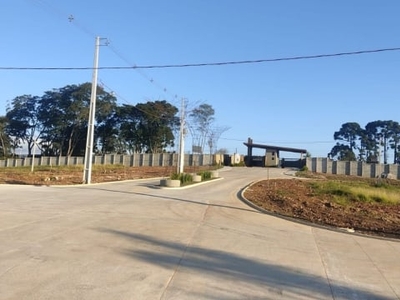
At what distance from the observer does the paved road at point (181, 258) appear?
6.19 m

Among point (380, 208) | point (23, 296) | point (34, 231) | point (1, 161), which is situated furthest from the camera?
point (1, 161)

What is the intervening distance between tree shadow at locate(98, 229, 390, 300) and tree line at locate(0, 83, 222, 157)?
6891cm

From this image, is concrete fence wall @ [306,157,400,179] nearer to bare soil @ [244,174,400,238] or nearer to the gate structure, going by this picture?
the gate structure

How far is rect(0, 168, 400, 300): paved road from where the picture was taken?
6.19 m

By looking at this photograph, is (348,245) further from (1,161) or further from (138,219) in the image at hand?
(1,161)

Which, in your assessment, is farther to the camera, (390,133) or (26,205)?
(390,133)

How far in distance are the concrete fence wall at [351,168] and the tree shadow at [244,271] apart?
56311 millimetres

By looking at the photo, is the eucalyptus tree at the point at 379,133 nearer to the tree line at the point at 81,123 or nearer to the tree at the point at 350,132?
the tree at the point at 350,132

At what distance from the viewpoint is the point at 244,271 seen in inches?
291

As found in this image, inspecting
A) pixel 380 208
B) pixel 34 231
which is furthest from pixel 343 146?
pixel 34 231

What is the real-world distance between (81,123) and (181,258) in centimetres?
8149

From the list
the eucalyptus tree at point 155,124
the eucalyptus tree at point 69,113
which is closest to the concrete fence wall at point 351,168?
the eucalyptus tree at point 155,124

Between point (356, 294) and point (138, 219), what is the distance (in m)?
7.66

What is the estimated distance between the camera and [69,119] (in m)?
84.8
